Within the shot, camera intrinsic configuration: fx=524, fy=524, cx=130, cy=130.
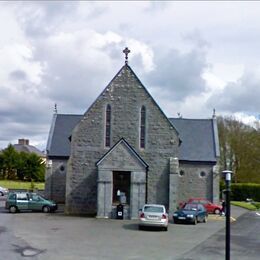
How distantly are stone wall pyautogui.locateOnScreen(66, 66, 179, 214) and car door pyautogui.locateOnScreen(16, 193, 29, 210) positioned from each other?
11.3 ft

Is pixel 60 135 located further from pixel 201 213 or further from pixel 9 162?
pixel 9 162

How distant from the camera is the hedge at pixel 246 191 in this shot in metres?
69.8

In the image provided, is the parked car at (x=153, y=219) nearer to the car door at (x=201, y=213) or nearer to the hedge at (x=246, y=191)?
the car door at (x=201, y=213)

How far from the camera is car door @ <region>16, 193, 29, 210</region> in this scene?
41.9 meters

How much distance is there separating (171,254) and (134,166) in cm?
1869

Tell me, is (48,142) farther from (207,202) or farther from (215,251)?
(215,251)

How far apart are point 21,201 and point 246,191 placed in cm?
3733

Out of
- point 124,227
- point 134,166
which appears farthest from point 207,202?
point 124,227

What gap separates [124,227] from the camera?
3206 cm

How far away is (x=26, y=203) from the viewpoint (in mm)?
42188

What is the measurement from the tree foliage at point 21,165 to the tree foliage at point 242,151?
4200 cm

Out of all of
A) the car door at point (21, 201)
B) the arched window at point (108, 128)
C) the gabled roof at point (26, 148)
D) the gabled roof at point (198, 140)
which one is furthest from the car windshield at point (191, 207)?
the gabled roof at point (26, 148)

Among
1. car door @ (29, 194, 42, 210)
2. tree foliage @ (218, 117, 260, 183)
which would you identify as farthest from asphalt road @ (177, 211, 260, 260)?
tree foliage @ (218, 117, 260, 183)

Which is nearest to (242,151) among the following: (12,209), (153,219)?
(12,209)
